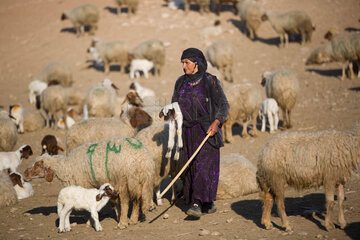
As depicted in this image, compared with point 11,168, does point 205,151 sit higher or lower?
higher

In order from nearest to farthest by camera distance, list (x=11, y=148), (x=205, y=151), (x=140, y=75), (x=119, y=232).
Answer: (x=119, y=232) → (x=205, y=151) → (x=11, y=148) → (x=140, y=75)

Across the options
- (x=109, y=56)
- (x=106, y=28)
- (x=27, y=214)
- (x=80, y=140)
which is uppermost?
(x=106, y=28)

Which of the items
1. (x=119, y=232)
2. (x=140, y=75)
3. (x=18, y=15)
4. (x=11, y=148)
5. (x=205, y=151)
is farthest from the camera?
(x=18, y=15)

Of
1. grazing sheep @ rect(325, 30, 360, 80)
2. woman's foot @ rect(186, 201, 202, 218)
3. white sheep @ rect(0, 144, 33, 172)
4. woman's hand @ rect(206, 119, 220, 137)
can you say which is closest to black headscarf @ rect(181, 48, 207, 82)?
woman's hand @ rect(206, 119, 220, 137)

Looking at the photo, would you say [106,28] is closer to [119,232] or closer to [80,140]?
[80,140]

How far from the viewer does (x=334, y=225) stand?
499cm

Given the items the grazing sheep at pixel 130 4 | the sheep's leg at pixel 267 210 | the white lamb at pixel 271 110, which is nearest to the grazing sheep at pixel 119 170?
the sheep's leg at pixel 267 210

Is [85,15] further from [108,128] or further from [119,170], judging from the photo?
[119,170]

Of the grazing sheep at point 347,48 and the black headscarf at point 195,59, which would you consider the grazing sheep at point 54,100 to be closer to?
the black headscarf at point 195,59

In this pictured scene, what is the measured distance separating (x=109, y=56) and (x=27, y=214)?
1282cm

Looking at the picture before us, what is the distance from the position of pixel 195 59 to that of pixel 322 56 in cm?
1249

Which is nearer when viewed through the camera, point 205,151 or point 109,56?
point 205,151

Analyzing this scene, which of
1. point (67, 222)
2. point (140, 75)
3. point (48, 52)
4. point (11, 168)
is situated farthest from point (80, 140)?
point (48, 52)

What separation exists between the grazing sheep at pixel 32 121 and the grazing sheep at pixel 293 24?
37.0 ft
